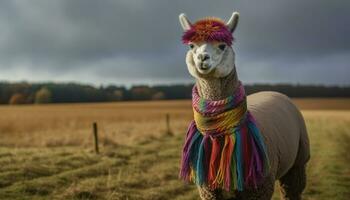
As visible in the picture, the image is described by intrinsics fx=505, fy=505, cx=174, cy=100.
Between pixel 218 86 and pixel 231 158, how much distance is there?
747mm

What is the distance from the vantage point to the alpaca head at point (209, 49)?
4816 millimetres

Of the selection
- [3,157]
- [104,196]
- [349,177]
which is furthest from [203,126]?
[3,157]

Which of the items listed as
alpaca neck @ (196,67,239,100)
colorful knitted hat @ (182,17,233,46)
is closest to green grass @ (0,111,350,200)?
alpaca neck @ (196,67,239,100)

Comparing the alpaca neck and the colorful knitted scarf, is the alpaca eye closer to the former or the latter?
the alpaca neck

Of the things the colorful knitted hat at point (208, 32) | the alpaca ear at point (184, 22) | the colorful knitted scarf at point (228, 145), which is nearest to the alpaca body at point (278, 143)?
the colorful knitted scarf at point (228, 145)

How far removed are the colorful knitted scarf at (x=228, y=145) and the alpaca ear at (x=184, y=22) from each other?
0.64 meters

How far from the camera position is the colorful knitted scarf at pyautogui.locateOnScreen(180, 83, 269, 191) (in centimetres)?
509

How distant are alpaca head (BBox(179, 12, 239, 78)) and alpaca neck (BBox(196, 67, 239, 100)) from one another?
86 millimetres

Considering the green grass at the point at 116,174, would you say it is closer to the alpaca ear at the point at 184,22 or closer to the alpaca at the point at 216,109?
the alpaca at the point at 216,109

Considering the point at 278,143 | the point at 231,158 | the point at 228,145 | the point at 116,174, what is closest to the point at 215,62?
the point at 228,145

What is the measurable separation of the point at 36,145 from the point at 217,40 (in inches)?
564

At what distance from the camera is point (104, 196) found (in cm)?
910

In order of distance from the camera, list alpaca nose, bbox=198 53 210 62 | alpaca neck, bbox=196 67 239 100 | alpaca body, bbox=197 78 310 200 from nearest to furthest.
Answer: alpaca nose, bbox=198 53 210 62 < alpaca neck, bbox=196 67 239 100 < alpaca body, bbox=197 78 310 200

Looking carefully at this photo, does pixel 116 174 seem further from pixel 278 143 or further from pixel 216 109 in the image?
pixel 216 109
